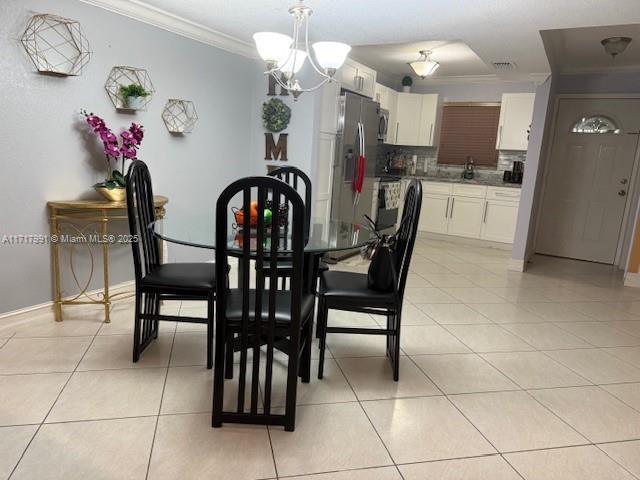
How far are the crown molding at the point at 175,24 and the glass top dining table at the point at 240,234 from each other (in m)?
1.48

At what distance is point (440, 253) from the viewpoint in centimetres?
559

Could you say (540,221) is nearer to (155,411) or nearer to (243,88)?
(243,88)

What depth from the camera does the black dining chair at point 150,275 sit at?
7.41ft

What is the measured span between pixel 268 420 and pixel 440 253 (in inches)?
164

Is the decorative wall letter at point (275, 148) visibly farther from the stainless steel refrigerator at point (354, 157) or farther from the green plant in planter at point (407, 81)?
the green plant in planter at point (407, 81)

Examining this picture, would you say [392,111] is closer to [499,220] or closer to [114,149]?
[499,220]

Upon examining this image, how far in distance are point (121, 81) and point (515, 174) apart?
4.90 metres

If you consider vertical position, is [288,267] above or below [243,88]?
below

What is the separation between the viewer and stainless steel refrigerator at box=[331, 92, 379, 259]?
4.35 metres

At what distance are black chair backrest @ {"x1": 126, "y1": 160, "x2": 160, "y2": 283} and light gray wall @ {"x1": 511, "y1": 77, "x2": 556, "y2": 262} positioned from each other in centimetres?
397

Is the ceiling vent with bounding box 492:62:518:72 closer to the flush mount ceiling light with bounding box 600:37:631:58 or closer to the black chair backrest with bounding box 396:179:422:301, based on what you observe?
the flush mount ceiling light with bounding box 600:37:631:58

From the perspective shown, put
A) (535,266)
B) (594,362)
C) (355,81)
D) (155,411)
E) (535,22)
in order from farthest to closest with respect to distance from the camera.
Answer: (535,266)
(355,81)
(535,22)
(594,362)
(155,411)

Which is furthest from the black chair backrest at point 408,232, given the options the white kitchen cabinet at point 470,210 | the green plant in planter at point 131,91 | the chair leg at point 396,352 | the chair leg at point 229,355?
the white kitchen cabinet at point 470,210

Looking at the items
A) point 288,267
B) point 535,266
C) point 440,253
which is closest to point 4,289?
point 288,267
